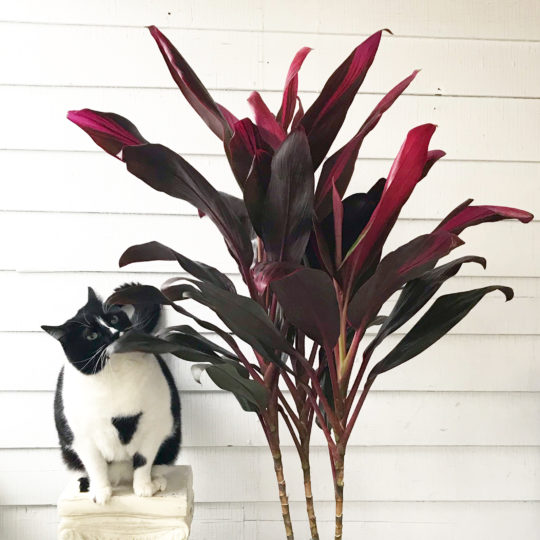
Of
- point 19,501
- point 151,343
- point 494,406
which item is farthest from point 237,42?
point 19,501

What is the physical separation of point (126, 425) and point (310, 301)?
0.55m

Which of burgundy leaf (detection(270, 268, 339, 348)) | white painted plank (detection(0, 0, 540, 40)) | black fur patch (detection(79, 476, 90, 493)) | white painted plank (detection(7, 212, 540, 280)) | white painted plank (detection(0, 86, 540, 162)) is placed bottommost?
black fur patch (detection(79, 476, 90, 493))

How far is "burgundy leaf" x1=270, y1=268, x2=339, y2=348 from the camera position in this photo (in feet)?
3.34

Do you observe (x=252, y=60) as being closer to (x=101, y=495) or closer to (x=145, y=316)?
(x=145, y=316)

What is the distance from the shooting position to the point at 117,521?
134 cm

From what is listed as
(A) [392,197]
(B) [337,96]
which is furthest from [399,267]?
(B) [337,96]

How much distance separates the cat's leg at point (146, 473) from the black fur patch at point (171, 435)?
0.06m

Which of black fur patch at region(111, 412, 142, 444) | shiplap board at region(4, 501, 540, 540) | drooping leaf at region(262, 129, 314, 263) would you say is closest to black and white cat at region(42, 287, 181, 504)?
black fur patch at region(111, 412, 142, 444)

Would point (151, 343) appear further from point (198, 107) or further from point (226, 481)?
point (226, 481)

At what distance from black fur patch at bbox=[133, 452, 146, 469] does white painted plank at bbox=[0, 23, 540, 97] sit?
85 cm

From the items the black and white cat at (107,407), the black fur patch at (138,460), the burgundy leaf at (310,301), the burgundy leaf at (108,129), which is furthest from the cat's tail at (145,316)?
the burgundy leaf at (310,301)

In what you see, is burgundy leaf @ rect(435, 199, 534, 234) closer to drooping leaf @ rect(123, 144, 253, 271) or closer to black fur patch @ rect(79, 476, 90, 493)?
drooping leaf @ rect(123, 144, 253, 271)

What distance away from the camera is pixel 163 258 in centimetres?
126

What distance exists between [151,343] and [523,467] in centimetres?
102
